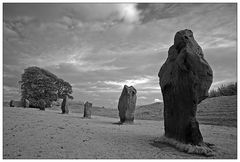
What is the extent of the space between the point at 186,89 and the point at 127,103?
7830mm

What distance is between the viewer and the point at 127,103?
1477 cm

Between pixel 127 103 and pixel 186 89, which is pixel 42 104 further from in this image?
pixel 186 89

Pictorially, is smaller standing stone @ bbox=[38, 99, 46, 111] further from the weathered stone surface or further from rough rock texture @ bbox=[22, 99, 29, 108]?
the weathered stone surface

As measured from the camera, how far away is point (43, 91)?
29.7 meters

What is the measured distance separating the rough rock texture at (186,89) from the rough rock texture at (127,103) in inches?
260

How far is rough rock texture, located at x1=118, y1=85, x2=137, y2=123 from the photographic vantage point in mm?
14781

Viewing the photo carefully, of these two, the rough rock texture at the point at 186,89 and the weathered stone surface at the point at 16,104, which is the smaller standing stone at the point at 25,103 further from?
the rough rock texture at the point at 186,89

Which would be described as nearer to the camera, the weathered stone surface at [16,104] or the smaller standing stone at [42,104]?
the smaller standing stone at [42,104]

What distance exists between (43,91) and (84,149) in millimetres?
25267

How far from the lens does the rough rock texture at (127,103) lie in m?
14.8

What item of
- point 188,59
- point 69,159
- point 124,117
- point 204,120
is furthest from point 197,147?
point 204,120

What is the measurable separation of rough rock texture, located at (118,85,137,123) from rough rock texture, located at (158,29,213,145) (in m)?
6.60

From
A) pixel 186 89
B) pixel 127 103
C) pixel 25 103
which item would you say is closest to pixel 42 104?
pixel 25 103

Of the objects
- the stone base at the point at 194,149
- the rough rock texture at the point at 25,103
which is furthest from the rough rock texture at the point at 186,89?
the rough rock texture at the point at 25,103
